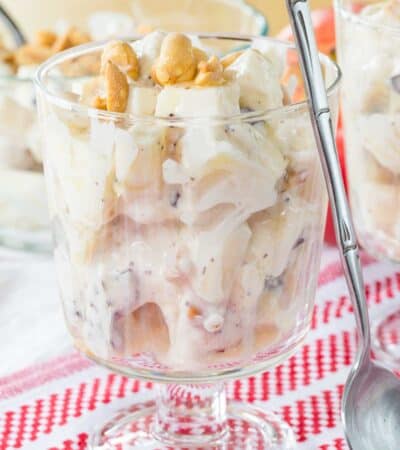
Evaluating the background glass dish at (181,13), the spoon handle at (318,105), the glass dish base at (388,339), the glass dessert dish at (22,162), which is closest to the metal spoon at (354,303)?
the spoon handle at (318,105)

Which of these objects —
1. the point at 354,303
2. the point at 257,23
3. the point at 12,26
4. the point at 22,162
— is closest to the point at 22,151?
the point at 22,162

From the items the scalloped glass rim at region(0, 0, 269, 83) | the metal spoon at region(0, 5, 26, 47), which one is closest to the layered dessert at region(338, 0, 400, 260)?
the scalloped glass rim at region(0, 0, 269, 83)

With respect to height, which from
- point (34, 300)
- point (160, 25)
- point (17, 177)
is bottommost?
point (34, 300)

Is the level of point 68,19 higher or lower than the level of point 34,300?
higher

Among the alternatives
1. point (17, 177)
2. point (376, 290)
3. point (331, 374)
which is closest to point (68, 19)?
point (17, 177)

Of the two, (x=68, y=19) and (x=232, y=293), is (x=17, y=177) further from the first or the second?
(x=232, y=293)
